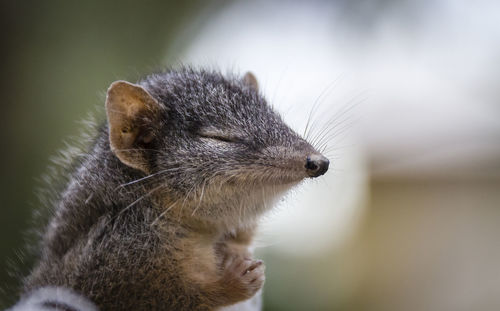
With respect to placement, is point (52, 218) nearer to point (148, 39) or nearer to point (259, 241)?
point (259, 241)

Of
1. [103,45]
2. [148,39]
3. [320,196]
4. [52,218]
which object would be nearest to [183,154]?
[52,218]

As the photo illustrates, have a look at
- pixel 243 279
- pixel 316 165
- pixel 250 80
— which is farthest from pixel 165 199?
pixel 250 80

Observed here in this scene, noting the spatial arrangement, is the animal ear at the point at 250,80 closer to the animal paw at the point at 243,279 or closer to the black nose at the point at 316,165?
the black nose at the point at 316,165

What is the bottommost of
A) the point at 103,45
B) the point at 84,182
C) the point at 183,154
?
the point at 84,182

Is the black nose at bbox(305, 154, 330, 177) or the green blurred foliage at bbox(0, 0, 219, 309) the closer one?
the black nose at bbox(305, 154, 330, 177)

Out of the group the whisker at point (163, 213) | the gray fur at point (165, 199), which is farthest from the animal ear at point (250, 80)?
the whisker at point (163, 213)

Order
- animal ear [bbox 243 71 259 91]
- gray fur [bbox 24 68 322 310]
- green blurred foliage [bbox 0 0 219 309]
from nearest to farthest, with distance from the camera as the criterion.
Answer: gray fur [bbox 24 68 322 310] < animal ear [bbox 243 71 259 91] < green blurred foliage [bbox 0 0 219 309]

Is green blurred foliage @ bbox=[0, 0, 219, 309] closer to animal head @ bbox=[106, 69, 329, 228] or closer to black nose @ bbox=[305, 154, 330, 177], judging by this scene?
animal head @ bbox=[106, 69, 329, 228]

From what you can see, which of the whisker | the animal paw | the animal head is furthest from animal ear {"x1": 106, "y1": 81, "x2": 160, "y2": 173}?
the animal paw

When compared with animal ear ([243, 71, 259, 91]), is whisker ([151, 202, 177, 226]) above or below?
below
